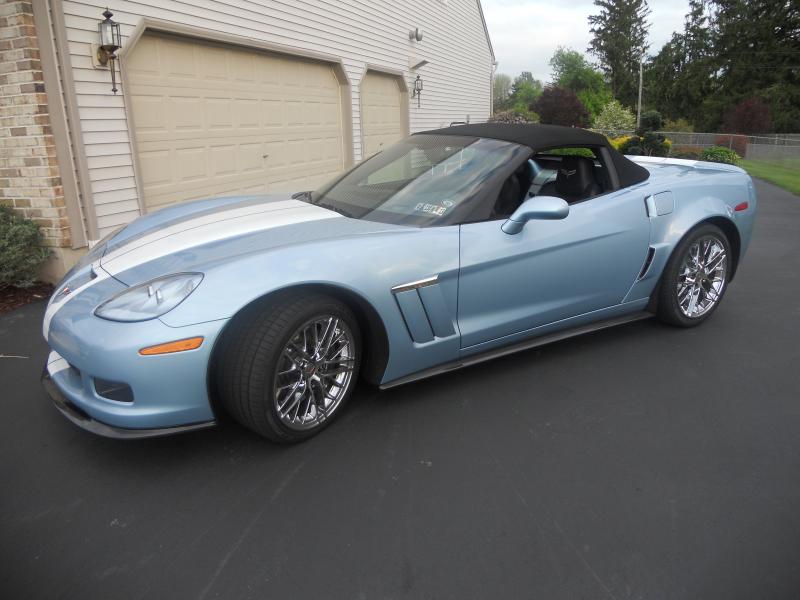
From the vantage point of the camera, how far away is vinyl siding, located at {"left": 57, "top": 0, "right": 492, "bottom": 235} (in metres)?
5.58

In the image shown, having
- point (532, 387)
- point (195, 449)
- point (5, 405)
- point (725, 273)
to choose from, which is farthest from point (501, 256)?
point (5, 405)

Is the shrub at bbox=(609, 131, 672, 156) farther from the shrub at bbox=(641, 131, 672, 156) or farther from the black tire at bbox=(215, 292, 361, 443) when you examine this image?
the black tire at bbox=(215, 292, 361, 443)

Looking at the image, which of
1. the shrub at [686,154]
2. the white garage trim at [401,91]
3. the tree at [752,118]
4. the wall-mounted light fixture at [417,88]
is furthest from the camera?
the tree at [752,118]

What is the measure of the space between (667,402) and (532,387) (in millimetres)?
679

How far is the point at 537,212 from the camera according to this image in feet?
9.48

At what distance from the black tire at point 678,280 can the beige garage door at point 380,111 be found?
7614mm

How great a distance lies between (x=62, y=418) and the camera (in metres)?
2.91

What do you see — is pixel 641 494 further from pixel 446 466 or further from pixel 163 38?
pixel 163 38

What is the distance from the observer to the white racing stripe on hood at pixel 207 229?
2.78 metres

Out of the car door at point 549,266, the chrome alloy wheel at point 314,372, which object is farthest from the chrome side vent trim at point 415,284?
the chrome alloy wheel at point 314,372

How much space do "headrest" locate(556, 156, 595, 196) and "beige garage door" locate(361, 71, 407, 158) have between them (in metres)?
7.38

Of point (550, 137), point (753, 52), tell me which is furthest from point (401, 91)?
point (753, 52)

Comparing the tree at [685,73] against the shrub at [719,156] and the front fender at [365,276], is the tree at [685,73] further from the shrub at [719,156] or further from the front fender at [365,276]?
the front fender at [365,276]

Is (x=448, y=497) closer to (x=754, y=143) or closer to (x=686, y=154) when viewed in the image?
(x=686, y=154)
